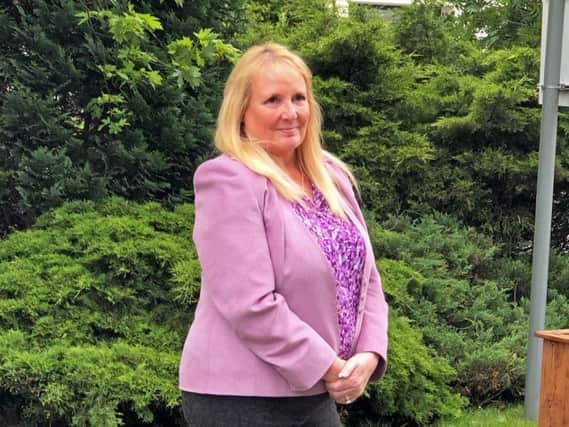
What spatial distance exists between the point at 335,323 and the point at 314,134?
607mm

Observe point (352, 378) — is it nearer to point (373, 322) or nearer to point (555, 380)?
point (373, 322)

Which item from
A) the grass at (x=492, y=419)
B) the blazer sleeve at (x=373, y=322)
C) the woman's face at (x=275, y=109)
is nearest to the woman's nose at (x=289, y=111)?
the woman's face at (x=275, y=109)

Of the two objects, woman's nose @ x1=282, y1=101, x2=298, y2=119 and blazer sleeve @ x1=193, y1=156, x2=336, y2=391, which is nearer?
blazer sleeve @ x1=193, y1=156, x2=336, y2=391

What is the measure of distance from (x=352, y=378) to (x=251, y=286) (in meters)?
0.41

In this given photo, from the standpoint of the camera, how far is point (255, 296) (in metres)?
1.89

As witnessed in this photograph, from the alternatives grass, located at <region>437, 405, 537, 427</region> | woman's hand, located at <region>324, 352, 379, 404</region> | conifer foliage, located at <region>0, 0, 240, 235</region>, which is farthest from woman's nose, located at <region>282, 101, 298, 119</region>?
grass, located at <region>437, 405, 537, 427</region>

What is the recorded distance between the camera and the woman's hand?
79.0 inches

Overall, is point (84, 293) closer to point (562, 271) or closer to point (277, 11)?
point (562, 271)

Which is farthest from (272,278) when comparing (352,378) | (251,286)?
(352,378)

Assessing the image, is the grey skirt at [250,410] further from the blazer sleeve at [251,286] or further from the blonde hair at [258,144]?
the blonde hair at [258,144]

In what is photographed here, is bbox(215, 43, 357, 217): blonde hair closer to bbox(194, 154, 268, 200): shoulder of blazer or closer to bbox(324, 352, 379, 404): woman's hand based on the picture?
bbox(194, 154, 268, 200): shoulder of blazer

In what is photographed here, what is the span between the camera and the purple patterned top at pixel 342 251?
207 cm

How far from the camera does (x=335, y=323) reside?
6.78ft

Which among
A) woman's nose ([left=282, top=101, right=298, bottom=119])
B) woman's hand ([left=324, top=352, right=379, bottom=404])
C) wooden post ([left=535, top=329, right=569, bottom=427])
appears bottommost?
wooden post ([left=535, top=329, right=569, bottom=427])
